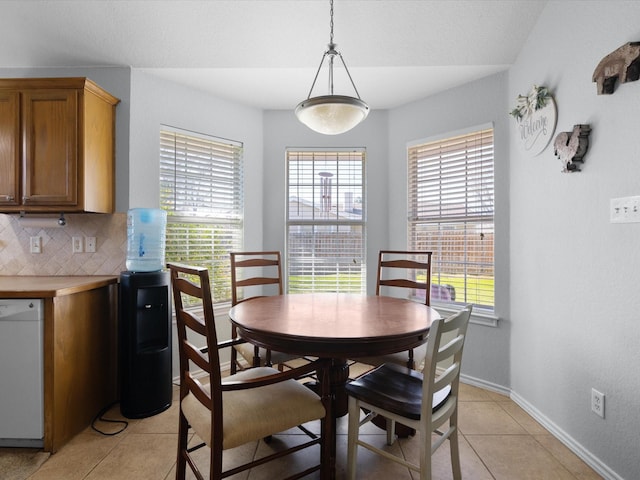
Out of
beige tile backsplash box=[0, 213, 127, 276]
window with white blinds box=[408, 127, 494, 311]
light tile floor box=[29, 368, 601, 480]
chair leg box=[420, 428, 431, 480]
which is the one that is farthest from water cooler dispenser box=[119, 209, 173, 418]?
window with white blinds box=[408, 127, 494, 311]

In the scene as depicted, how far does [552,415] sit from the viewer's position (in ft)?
6.84

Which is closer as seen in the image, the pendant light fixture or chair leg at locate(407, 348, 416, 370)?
the pendant light fixture

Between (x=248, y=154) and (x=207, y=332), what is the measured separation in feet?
7.73

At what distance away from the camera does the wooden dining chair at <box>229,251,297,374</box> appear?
2012 millimetres

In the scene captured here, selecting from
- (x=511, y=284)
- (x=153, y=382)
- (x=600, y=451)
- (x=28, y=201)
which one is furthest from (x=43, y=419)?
(x=511, y=284)

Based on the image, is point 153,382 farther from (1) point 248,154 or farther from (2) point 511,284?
(2) point 511,284

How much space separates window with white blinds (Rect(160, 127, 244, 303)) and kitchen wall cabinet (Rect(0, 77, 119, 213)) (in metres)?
0.62

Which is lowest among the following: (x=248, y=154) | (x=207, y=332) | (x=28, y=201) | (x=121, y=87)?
(x=207, y=332)

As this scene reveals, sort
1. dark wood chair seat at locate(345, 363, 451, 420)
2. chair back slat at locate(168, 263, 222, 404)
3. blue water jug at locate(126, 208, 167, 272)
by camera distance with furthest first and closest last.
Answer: blue water jug at locate(126, 208, 167, 272) → dark wood chair seat at locate(345, 363, 451, 420) → chair back slat at locate(168, 263, 222, 404)

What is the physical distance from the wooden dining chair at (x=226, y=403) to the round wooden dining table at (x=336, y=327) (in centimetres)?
12

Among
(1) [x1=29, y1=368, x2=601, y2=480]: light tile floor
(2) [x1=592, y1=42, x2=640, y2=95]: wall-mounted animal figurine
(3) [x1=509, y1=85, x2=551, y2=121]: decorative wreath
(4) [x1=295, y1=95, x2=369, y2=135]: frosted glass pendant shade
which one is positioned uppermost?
(3) [x1=509, y1=85, x2=551, y2=121]: decorative wreath

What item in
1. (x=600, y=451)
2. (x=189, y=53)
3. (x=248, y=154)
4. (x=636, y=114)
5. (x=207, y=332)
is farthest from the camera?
(x=248, y=154)

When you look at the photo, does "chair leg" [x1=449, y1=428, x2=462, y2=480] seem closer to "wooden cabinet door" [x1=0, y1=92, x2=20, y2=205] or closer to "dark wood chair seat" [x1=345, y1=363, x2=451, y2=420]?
"dark wood chair seat" [x1=345, y1=363, x2=451, y2=420]

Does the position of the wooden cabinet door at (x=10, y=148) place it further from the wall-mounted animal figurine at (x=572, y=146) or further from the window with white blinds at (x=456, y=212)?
the wall-mounted animal figurine at (x=572, y=146)
